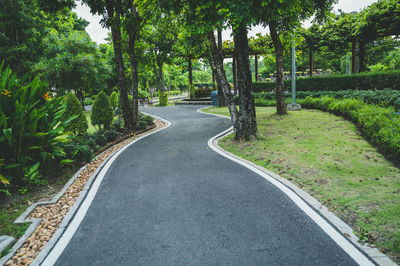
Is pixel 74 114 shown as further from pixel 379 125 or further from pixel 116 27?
pixel 379 125

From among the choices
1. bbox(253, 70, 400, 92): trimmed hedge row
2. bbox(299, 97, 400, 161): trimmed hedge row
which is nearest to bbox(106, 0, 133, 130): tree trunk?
bbox(299, 97, 400, 161): trimmed hedge row

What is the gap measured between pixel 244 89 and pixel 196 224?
6.76 metres

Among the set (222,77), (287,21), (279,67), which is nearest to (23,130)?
(222,77)

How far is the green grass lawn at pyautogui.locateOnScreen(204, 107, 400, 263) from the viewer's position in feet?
12.9

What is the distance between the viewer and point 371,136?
27.8 feet

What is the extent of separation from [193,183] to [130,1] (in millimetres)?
11016

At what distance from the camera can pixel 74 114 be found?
992cm

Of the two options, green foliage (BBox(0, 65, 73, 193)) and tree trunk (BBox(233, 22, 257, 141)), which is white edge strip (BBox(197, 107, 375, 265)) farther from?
green foliage (BBox(0, 65, 73, 193))

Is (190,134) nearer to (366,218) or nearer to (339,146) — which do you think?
(339,146)

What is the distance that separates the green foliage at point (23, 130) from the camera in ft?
17.4

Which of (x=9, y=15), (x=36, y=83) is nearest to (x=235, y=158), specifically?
(x=36, y=83)

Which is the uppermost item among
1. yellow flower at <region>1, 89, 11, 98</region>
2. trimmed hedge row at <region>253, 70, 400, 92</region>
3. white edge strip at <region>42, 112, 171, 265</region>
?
trimmed hedge row at <region>253, 70, 400, 92</region>

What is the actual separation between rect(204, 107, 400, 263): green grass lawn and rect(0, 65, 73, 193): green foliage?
17.5 feet

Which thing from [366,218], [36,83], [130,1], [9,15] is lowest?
[366,218]
